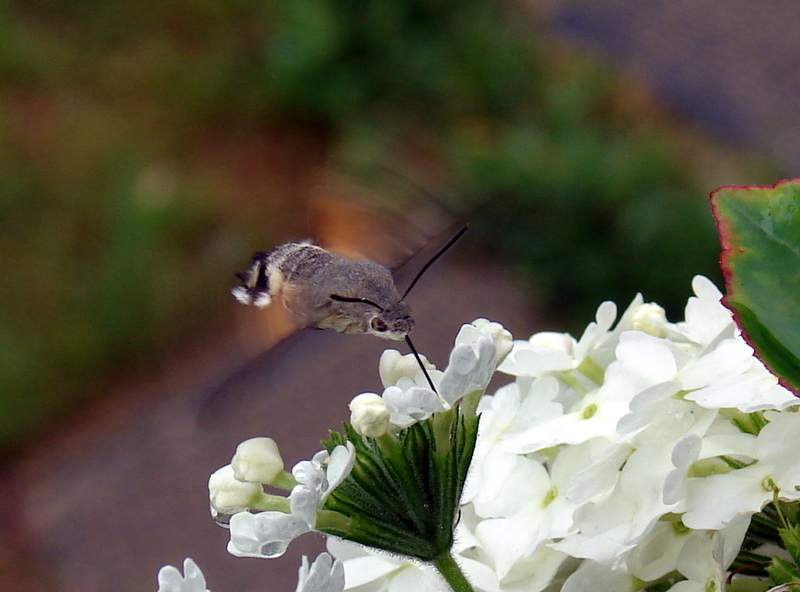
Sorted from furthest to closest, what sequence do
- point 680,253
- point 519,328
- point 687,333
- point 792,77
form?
point 792,77 < point 519,328 < point 680,253 < point 687,333

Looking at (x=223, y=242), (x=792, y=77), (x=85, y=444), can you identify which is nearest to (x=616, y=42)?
(x=792, y=77)

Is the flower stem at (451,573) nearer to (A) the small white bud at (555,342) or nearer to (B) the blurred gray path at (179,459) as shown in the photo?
(A) the small white bud at (555,342)

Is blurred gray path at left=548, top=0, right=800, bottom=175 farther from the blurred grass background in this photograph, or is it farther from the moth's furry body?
the moth's furry body

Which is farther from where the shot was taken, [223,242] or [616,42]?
[616,42]

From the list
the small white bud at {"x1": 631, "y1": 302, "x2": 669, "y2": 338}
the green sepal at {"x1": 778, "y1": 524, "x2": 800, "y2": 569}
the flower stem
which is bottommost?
the green sepal at {"x1": 778, "y1": 524, "x2": 800, "y2": 569}

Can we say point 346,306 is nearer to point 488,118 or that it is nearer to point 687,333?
point 687,333

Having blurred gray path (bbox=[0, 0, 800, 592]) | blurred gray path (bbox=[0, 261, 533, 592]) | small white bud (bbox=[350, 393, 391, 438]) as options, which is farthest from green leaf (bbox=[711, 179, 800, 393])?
blurred gray path (bbox=[0, 261, 533, 592])
